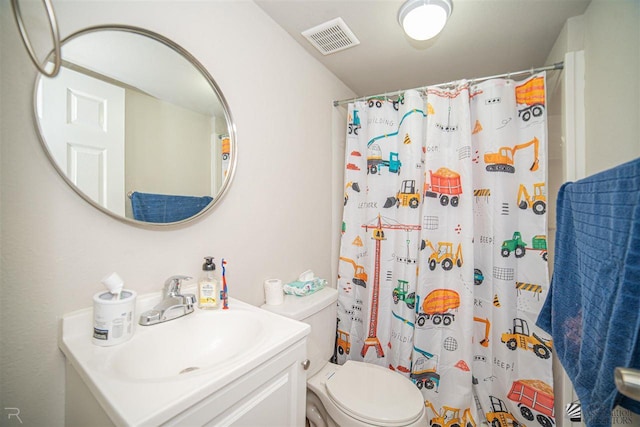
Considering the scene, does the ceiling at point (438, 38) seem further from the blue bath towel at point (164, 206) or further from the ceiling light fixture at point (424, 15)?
the blue bath towel at point (164, 206)

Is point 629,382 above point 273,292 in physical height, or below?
above

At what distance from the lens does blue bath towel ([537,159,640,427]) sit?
0.43 metres

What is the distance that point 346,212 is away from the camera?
1.76 m

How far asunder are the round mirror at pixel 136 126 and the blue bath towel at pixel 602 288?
1.13 meters

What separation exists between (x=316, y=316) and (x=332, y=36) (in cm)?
152

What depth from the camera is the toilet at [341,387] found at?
1.05 metres

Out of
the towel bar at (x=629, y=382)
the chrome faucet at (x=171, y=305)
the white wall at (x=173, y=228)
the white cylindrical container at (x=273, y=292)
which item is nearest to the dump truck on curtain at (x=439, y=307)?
the white wall at (x=173, y=228)

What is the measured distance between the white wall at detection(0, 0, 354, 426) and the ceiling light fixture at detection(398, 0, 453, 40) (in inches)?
24.8

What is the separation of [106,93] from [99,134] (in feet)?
0.43

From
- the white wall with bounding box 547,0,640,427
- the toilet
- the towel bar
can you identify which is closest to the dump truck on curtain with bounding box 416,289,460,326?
the toilet

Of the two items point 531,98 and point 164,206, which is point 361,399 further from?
point 531,98

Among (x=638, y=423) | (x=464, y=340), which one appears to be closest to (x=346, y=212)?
(x=464, y=340)

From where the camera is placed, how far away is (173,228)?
91 centimetres

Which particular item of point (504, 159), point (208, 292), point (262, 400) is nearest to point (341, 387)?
point (262, 400)
